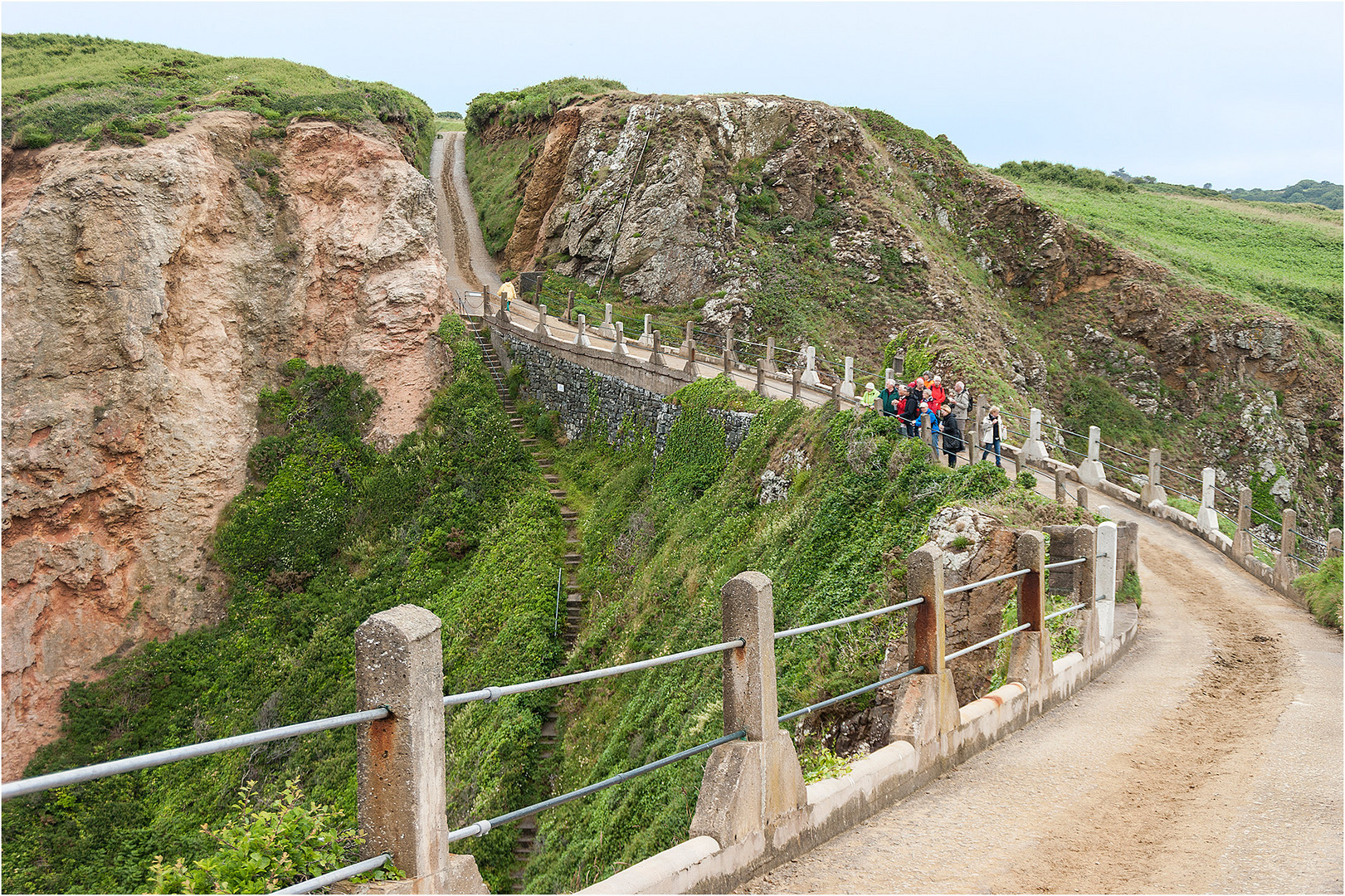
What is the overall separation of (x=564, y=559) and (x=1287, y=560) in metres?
14.2

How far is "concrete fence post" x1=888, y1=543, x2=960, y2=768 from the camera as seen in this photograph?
6.59 meters

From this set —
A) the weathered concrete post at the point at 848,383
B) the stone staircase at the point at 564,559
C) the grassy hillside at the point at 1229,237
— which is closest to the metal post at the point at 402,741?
the stone staircase at the point at 564,559

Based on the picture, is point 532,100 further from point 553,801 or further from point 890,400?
point 553,801

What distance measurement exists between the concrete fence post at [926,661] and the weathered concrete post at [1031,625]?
1977mm

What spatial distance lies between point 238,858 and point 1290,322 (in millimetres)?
42063

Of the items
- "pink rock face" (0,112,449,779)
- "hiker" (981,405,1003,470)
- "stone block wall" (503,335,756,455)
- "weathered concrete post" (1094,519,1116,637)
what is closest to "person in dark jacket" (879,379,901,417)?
"hiker" (981,405,1003,470)

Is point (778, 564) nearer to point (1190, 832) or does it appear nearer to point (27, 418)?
point (1190, 832)

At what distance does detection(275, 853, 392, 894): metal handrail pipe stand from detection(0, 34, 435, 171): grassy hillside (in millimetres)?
28960

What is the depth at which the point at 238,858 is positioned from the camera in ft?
12.0

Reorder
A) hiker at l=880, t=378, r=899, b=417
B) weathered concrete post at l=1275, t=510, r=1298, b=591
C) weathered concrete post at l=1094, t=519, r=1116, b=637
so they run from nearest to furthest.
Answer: weathered concrete post at l=1094, t=519, r=1116, b=637
weathered concrete post at l=1275, t=510, r=1298, b=591
hiker at l=880, t=378, r=899, b=417

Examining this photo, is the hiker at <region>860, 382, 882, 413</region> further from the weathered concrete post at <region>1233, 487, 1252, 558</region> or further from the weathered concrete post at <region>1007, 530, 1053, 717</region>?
the weathered concrete post at <region>1007, 530, 1053, 717</region>

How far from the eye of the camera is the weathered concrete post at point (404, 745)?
3480 millimetres

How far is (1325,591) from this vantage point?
14.7 m

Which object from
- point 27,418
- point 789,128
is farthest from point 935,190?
point 27,418
